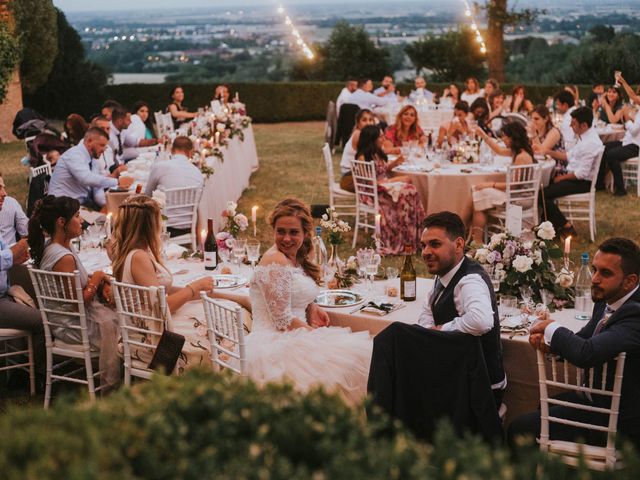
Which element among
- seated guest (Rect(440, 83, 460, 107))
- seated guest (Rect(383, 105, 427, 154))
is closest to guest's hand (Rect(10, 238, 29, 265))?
seated guest (Rect(383, 105, 427, 154))

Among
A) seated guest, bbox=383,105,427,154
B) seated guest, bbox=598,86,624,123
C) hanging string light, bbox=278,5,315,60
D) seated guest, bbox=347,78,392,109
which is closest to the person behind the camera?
seated guest, bbox=383,105,427,154

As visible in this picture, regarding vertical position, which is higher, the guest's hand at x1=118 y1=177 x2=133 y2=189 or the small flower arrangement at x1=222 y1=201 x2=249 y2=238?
the small flower arrangement at x1=222 y1=201 x2=249 y2=238

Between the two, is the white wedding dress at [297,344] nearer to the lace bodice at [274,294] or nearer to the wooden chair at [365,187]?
the lace bodice at [274,294]

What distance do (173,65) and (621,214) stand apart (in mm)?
18913

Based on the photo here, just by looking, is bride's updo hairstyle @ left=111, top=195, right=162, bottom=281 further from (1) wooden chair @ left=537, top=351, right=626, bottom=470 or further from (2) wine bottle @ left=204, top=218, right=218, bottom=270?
(1) wooden chair @ left=537, top=351, right=626, bottom=470

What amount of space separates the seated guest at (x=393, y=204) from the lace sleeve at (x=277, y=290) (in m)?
3.94

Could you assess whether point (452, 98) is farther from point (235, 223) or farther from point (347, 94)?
point (235, 223)

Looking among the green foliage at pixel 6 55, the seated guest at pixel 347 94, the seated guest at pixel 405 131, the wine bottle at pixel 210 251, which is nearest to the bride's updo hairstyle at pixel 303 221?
the wine bottle at pixel 210 251

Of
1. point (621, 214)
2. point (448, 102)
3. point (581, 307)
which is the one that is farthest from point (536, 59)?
point (581, 307)

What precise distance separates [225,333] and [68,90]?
1998 cm

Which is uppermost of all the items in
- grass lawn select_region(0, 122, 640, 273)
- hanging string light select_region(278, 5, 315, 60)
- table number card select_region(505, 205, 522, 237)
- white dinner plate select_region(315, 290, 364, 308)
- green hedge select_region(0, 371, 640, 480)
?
hanging string light select_region(278, 5, 315, 60)

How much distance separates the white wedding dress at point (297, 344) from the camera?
3.81 meters

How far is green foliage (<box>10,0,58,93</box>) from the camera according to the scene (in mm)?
19453

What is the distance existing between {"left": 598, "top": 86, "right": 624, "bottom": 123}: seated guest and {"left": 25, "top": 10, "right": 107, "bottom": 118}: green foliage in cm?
1403
